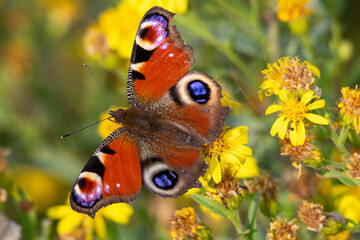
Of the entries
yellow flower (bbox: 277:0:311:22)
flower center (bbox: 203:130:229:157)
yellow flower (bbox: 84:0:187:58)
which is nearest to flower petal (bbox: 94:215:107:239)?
flower center (bbox: 203:130:229:157)

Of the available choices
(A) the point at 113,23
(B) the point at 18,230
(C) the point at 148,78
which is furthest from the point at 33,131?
(C) the point at 148,78

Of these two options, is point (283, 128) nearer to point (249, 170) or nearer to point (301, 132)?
point (301, 132)

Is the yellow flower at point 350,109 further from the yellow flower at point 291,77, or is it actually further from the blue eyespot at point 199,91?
the blue eyespot at point 199,91

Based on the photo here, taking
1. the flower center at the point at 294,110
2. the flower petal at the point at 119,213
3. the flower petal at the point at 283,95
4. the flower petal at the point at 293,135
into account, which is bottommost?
the flower petal at the point at 119,213

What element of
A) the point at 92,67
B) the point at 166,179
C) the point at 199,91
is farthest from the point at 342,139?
the point at 92,67

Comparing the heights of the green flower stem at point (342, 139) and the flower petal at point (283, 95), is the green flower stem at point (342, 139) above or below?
below

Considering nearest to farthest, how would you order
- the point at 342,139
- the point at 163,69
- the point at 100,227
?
the point at 342,139 → the point at 163,69 → the point at 100,227

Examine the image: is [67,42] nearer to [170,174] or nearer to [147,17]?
[147,17]

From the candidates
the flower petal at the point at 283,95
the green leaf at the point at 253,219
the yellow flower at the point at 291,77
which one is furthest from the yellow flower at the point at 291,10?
the green leaf at the point at 253,219
